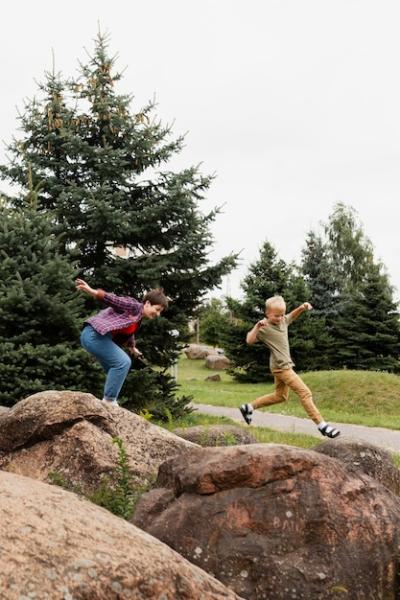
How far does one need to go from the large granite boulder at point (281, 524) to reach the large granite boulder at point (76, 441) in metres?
1.03

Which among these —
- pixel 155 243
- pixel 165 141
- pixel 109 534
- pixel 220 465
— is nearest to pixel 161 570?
pixel 109 534

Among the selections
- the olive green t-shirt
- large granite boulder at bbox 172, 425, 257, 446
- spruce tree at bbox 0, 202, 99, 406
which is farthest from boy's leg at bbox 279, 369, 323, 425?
spruce tree at bbox 0, 202, 99, 406

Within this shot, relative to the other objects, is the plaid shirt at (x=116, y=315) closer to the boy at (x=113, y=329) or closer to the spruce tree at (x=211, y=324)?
the boy at (x=113, y=329)

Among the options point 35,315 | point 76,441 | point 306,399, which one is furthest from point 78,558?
point 35,315

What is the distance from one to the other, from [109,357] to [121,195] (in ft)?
18.6

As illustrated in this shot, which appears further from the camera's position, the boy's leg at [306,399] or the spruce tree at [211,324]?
the spruce tree at [211,324]

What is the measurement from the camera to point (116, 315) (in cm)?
693

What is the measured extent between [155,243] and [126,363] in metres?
6.22

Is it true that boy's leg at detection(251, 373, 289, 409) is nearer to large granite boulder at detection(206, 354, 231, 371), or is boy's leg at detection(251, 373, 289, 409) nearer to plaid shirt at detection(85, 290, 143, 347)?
plaid shirt at detection(85, 290, 143, 347)

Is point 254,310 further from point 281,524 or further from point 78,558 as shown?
point 78,558

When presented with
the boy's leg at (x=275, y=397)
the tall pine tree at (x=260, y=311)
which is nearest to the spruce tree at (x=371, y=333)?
the tall pine tree at (x=260, y=311)

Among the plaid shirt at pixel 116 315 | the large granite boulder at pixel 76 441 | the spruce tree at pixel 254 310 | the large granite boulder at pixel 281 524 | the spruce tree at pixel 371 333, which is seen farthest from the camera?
the spruce tree at pixel 371 333

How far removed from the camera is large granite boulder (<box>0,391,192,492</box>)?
16.0 feet

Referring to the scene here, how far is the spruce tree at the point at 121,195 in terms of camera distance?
12195 millimetres
